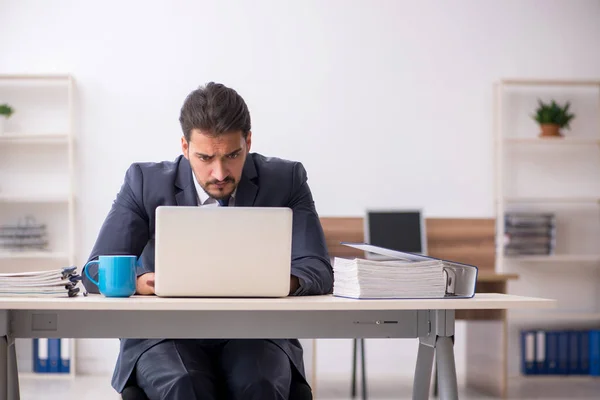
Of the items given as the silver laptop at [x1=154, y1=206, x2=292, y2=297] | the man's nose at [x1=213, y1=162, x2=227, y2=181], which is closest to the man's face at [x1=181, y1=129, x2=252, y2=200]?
the man's nose at [x1=213, y1=162, x2=227, y2=181]

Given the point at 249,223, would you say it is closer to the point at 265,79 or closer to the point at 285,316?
the point at 285,316

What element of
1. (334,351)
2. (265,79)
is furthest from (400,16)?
(334,351)

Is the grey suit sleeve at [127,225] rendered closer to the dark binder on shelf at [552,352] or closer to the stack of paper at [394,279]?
the stack of paper at [394,279]

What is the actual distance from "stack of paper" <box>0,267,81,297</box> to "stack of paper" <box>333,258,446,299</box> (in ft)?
1.90

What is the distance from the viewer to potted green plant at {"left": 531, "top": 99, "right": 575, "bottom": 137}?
5.14m

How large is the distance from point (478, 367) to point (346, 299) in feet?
Result: 11.1

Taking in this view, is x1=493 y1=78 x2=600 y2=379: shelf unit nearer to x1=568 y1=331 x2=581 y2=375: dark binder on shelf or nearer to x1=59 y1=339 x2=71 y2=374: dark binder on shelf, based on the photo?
x1=568 y1=331 x2=581 y2=375: dark binder on shelf

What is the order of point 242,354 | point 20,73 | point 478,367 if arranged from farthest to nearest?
point 20,73, point 478,367, point 242,354

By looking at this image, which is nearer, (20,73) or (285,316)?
(285,316)

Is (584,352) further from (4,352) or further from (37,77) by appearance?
(4,352)

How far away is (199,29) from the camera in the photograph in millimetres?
5176

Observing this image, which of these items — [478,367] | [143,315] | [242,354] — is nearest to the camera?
[143,315]

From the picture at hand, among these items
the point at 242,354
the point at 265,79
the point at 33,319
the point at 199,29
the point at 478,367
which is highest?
the point at 199,29

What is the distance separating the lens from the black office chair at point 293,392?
182 cm
